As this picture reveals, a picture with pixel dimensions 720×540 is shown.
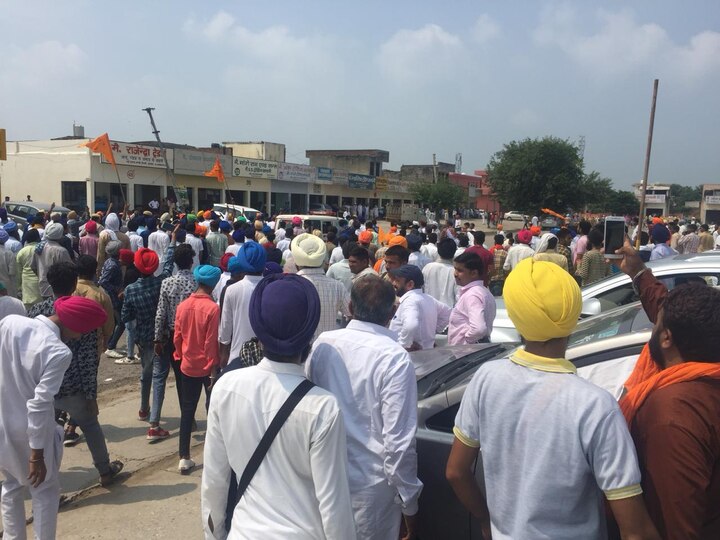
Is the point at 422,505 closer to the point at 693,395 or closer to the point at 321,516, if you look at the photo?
the point at 321,516

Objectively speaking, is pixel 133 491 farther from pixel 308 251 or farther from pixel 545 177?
pixel 545 177

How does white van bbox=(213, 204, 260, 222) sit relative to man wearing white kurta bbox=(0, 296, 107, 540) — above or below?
above

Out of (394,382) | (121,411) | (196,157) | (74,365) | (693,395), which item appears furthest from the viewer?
(196,157)

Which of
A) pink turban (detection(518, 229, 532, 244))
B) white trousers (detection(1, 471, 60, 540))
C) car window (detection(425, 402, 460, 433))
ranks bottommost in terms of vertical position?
white trousers (detection(1, 471, 60, 540))

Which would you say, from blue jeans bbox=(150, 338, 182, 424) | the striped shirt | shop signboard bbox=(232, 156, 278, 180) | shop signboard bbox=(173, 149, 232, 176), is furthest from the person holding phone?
shop signboard bbox=(232, 156, 278, 180)

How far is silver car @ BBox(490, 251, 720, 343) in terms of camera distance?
5.24m

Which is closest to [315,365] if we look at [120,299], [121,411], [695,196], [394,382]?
[394,382]

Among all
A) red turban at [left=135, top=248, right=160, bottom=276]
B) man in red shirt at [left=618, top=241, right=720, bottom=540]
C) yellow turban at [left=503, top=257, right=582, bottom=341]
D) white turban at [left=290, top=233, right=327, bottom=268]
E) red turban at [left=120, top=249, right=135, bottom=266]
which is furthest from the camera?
red turban at [left=120, top=249, right=135, bottom=266]

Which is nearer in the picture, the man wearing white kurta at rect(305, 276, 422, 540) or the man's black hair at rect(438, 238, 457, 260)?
the man wearing white kurta at rect(305, 276, 422, 540)

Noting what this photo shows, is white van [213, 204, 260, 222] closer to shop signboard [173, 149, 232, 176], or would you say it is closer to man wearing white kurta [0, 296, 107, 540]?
shop signboard [173, 149, 232, 176]

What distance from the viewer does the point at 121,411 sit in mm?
6223

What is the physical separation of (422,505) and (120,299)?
20.4ft

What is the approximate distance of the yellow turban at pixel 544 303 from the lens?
1955 millimetres

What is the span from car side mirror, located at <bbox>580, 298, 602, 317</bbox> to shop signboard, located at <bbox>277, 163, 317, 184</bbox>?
3326 centimetres
